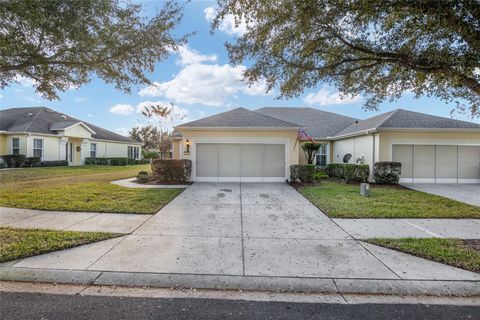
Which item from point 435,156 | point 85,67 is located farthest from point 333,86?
point 435,156

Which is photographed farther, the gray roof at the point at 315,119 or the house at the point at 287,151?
the gray roof at the point at 315,119

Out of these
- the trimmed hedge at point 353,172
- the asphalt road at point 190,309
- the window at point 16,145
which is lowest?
the asphalt road at point 190,309

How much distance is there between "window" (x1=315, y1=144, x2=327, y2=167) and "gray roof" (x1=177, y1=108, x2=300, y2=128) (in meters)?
5.78

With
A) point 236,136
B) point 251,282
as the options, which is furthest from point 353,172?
point 251,282

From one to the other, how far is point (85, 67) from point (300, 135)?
36.9 ft

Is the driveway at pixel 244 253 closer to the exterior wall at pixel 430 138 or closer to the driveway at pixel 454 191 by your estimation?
the driveway at pixel 454 191

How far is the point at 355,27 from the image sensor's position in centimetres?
580

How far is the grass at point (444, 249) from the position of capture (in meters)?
4.11

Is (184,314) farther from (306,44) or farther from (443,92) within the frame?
(443,92)

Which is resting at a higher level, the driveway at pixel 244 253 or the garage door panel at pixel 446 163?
the garage door panel at pixel 446 163

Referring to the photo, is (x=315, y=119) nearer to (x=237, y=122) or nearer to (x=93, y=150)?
(x=237, y=122)

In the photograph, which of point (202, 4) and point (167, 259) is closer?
point (167, 259)

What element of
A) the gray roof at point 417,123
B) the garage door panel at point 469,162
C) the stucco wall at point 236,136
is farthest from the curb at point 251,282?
the garage door panel at point 469,162

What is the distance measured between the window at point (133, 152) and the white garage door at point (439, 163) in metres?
31.7
